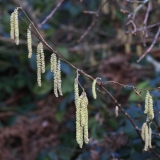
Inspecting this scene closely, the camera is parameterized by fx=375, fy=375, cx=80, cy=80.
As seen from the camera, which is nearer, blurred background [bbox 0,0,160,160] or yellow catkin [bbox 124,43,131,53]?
blurred background [bbox 0,0,160,160]

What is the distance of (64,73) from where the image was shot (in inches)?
105

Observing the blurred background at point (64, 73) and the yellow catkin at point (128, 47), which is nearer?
the blurred background at point (64, 73)

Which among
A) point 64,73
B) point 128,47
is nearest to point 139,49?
point 128,47

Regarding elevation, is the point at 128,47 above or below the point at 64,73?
above

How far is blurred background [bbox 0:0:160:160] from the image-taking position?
101 inches

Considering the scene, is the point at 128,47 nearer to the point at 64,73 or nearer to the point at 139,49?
the point at 139,49

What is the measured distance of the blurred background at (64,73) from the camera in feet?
8.41

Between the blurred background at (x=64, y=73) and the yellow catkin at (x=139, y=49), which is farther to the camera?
the yellow catkin at (x=139, y=49)

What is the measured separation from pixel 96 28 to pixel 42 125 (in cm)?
94

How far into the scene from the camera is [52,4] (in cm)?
321

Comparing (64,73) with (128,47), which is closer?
(64,73)

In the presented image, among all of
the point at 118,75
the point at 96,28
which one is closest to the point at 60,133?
the point at 118,75

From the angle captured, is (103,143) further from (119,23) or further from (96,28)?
(119,23)

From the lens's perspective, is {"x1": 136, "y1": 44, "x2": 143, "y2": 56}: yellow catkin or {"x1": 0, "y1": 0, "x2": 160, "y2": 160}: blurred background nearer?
{"x1": 0, "y1": 0, "x2": 160, "y2": 160}: blurred background
